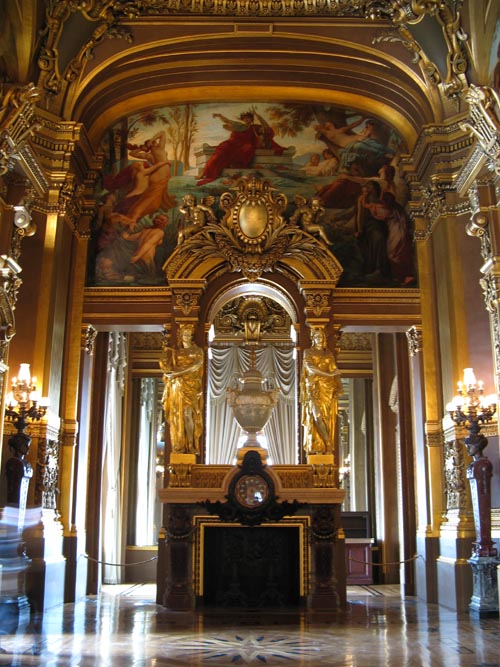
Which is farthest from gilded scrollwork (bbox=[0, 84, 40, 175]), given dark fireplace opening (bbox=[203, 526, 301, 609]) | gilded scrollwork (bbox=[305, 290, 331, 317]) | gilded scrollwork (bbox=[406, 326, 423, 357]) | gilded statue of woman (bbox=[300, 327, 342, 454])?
gilded scrollwork (bbox=[406, 326, 423, 357])

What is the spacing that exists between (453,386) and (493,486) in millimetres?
1655

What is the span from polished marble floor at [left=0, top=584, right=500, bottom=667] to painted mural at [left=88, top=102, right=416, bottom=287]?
5.76 metres

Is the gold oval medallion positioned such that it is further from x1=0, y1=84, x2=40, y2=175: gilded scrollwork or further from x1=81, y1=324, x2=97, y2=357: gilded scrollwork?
x1=0, y1=84, x2=40, y2=175: gilded scrollwork

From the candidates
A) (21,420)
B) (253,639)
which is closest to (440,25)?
(21,420)

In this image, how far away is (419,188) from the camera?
537 inches

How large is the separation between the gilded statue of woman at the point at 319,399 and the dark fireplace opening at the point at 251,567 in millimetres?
1441

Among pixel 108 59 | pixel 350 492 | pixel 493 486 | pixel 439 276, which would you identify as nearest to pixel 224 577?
pixel 493 486

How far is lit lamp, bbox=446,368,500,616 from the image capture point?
9906 mm

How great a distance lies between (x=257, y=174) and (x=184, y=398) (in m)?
4.61

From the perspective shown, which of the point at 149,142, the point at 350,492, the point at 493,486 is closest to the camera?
the point at 493,486

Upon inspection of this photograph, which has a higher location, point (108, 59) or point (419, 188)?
point (108, 59)

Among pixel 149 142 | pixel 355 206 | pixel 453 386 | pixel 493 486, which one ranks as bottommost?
pixel 493 486

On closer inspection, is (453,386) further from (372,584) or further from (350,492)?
(350,492)

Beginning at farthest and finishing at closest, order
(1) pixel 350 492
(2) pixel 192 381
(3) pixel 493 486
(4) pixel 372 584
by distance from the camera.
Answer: (1) pixel 350 492 → (4) pixel 372 584 → (2) pixel 192 381 → (3) pixel 493 486
